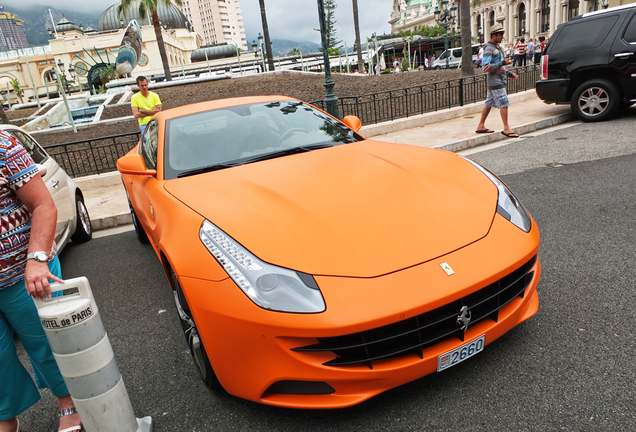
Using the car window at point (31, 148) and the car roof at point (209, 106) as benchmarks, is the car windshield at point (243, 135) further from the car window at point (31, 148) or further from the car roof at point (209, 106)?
the car window at point (31, 148)

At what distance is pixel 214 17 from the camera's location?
17050 centimetres

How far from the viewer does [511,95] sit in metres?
12.8

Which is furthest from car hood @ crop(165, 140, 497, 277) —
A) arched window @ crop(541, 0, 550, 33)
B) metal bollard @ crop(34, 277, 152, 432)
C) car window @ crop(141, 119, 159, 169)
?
arched window @ crop(541, 0, 550, 33)

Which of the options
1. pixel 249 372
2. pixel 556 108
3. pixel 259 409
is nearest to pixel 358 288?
pixel 249 372

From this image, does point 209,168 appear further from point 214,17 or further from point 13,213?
point 214,17

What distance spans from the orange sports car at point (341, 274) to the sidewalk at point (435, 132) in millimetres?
4365

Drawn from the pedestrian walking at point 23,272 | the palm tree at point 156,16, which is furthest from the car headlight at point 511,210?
the palm tree at point 156,16

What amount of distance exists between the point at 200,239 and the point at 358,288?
2.74 feet

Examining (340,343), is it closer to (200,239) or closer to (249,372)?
(249,372)

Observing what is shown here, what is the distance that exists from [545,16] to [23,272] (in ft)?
250

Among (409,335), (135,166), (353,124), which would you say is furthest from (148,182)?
(409,335)

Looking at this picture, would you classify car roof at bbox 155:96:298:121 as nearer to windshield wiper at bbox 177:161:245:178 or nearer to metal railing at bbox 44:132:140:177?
windshield wiper at bbox 177:161:245:178

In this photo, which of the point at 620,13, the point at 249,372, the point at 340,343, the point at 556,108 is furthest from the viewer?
the point at 556,108

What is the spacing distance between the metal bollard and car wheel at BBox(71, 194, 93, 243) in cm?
400
